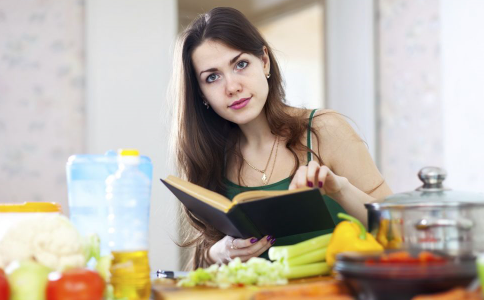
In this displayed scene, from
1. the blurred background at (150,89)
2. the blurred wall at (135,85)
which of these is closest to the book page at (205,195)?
the blurred background at (150,89)

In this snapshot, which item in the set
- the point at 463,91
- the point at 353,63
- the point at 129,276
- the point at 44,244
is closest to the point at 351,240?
the point at 129,276

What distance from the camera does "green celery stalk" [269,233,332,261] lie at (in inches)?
48.4

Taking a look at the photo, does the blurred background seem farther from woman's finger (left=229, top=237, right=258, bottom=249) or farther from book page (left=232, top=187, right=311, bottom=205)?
book page (left=232, top=187, right=311, bottom=205)

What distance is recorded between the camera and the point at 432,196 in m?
1.07

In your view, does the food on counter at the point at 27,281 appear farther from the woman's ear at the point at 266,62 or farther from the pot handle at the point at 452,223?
the woman's ear at the point at 266,62

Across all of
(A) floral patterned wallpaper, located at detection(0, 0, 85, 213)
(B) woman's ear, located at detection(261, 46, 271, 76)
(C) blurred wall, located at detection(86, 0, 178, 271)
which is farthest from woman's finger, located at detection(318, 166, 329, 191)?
(A) floral patterned wallpaper, located at detection(0, 0, 85, 213)

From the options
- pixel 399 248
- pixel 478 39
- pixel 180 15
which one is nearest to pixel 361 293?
pixel 399 248

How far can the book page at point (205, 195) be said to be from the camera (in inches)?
48.3

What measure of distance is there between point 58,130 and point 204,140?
2.02 metres

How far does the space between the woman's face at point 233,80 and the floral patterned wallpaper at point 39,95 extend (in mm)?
2150

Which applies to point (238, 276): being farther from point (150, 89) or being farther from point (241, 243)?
point (150, 89)

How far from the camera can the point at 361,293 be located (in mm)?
922

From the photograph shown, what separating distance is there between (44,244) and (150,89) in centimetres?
297

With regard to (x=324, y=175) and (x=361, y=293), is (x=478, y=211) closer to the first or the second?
(x=361, y=293)
